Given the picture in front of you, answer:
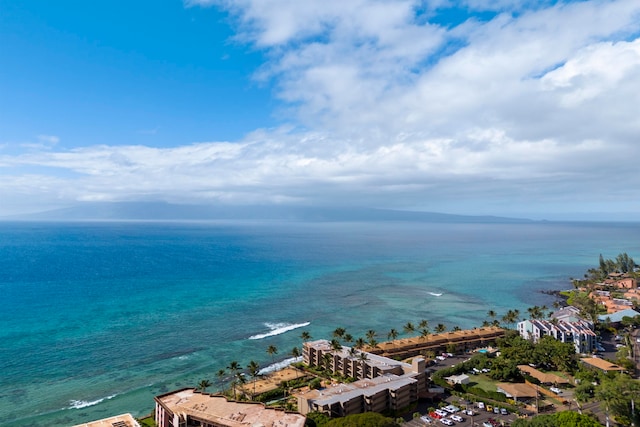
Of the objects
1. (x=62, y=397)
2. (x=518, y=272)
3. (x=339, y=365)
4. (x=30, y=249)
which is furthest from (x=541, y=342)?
(x=30, y=249)

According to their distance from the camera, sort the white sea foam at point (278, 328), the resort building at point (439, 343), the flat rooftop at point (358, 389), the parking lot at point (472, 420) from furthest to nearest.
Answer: the white sea foam at point (278, 328) < the resort building at point (439, 343) < the parking lot at point (472, 420) < the flat rooftop at point (358, 389)

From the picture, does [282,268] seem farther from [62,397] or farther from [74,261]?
[62,397]

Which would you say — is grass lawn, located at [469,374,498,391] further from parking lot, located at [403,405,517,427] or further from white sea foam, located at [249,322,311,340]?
white sea foam, located at [249,322,311,340]

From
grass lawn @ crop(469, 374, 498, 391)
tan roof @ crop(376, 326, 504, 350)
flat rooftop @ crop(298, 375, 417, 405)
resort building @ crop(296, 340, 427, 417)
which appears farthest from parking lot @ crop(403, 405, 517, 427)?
tan roof @ crop(376, 326, 504, 350)

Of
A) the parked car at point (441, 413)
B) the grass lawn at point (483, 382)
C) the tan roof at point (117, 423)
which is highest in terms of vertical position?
the tan roof at point (117, 423)

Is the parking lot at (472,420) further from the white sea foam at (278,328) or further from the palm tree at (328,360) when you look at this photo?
the white sea foam at (278,328)

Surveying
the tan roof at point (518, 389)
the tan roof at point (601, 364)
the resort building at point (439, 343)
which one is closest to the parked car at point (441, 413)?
the tan roof at point (518, 389)
